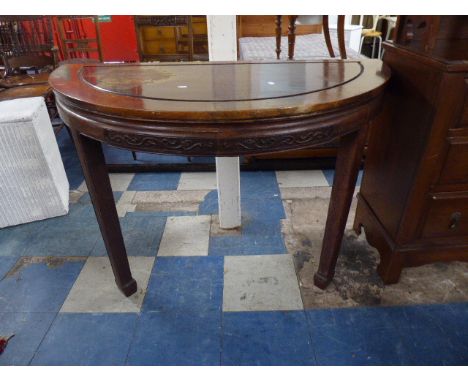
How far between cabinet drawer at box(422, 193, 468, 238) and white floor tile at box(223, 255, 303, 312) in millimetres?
613

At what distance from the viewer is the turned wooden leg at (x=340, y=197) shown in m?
1.17

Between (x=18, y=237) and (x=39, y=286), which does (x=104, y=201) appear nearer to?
(x=39, y=286)

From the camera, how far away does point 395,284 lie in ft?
5.15

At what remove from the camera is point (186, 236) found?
190 centimetres

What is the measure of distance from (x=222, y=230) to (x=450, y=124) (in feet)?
3.90

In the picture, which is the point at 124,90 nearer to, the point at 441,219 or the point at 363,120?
the point at 363,120

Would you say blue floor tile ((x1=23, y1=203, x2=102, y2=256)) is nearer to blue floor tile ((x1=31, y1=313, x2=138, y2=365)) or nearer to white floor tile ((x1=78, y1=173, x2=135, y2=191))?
white floor tile ((x1=78, y1=173, x2=135, y2=191))

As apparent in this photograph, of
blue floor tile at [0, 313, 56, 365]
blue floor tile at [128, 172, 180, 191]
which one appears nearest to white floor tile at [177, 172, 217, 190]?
blue floor tile at [128, 172, 180, 191]

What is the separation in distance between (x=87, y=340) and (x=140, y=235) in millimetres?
669

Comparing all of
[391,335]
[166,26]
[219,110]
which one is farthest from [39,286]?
[166,26]

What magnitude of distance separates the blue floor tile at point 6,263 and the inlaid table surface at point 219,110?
0.75 metres

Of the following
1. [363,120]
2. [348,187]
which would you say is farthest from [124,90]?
[348,187]

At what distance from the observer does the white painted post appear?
1493 mm

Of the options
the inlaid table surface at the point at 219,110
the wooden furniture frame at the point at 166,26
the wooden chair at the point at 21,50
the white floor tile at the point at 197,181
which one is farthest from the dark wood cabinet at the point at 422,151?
the wooden chair at the point at 21,50
